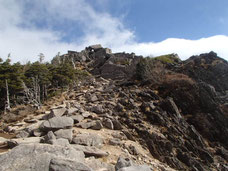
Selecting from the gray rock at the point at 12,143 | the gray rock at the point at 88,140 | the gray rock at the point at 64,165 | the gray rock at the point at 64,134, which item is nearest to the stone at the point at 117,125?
the gray rock at the point at 88,140

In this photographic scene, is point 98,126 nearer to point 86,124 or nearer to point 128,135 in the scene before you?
point 86,124

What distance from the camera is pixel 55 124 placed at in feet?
22.3

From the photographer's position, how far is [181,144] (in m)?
8.49

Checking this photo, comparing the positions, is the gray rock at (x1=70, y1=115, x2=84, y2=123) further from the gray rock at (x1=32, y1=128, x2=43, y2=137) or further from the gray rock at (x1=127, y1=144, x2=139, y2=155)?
the gray rock at (x1=127, y1=144, x2=139, y2=155)

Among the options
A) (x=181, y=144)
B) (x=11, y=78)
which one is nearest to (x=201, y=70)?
(x=181, y=144)

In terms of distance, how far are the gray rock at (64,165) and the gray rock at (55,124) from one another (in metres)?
3.71

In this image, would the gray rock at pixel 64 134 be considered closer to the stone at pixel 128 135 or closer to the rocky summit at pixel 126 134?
the rocky summit at pixel 126 134

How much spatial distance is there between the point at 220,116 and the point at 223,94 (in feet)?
23.0

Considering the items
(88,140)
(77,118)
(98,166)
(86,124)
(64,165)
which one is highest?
(64,165)

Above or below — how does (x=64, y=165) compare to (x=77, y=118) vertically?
above

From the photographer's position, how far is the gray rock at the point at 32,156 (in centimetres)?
319

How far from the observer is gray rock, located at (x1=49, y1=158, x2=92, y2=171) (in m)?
3.11

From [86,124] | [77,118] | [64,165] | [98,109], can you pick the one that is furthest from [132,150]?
[98,109]

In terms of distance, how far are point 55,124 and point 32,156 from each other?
3.43 meters
